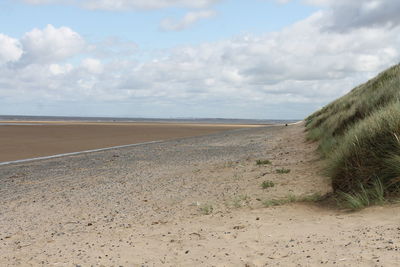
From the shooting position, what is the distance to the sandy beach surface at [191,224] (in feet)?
14.4

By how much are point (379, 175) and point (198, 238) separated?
3.10 metres

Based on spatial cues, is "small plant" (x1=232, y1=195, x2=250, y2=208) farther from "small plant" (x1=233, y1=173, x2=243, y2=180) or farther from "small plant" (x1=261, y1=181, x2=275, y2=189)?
"small plant" (x1=233, y1=173, x2=243, y2=180)

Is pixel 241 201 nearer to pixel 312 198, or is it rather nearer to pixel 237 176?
pixel 312 198

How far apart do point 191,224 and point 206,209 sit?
2.66 ft

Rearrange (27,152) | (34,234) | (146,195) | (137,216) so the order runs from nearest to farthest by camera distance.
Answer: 1. (34,234)
2. (137,216)
3. (146,195)
4. (27,152)

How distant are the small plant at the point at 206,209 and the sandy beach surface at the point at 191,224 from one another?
2 centimetres

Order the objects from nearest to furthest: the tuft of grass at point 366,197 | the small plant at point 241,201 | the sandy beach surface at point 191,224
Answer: the sandy beach surface at point 191,224 → the tuft of grass at point 366,197 → the small plant at point 241,201

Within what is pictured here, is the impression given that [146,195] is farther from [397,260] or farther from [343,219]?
Answer: [397,260]

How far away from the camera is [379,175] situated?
626 centimetres

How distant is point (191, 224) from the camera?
6043 millimetres

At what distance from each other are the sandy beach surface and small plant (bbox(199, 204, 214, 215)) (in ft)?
0.07

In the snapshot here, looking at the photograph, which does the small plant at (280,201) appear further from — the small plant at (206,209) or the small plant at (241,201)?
the small plant at (206,209)

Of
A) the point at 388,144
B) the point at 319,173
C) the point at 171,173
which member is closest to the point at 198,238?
the point at 388,144

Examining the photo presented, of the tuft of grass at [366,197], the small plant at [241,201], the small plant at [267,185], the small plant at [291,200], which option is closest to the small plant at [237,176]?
the small plant at [267,185]
